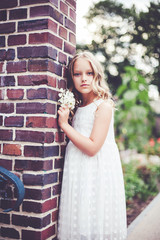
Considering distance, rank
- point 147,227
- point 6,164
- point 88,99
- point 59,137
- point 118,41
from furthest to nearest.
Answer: point 118,41, point 147,227, point 88,99, point 59,137, point 6,164

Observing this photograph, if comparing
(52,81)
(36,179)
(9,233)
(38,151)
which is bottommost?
(9,233)

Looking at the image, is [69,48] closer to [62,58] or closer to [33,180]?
[62,58]

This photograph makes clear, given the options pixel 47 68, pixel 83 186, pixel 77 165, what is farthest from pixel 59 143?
pixel 47 68

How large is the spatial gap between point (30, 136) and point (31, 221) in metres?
0.62

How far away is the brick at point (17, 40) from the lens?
185 centimetres

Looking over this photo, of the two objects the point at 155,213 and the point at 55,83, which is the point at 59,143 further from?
the point at 155,213

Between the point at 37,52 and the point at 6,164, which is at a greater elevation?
the point at 37,52

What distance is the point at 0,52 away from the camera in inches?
75.2

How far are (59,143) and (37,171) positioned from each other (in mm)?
316

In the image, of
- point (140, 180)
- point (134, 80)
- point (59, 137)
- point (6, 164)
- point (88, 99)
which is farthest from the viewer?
point (134, 80)

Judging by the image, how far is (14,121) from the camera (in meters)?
1.84

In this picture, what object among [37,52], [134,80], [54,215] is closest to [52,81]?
[37,52]

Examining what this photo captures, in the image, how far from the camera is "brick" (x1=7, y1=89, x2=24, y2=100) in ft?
6.01

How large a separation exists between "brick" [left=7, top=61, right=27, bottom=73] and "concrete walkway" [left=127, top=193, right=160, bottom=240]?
200cm
